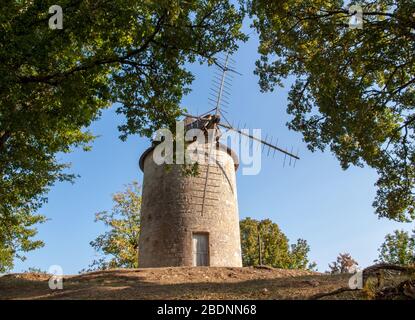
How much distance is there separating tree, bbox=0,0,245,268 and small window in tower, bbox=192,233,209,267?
7.31 m

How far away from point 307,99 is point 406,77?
11.6 ft

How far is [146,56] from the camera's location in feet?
38.0

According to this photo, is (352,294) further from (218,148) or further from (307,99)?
(218,148)

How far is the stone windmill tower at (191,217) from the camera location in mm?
17734

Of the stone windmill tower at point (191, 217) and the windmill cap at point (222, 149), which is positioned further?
the windmill cap at point (222, 149)

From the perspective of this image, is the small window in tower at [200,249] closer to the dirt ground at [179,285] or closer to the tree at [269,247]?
the dirt ground at [179,285]

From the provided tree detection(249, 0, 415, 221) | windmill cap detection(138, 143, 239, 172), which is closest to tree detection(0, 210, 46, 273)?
windmill cap detection(138, 143, 239, 172)

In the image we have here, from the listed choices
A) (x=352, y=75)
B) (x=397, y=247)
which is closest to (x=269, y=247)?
(x=397, y=247)

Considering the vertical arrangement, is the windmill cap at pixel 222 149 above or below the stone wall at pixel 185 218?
above

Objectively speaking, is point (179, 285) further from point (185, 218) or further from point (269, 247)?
point (269, 247)

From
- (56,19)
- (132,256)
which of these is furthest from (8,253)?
(56,19)

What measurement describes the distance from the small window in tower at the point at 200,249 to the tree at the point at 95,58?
7.31 m

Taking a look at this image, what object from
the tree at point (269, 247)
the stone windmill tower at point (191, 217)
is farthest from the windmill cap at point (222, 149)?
the tree at point (269, 247)

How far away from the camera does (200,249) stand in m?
17.8
